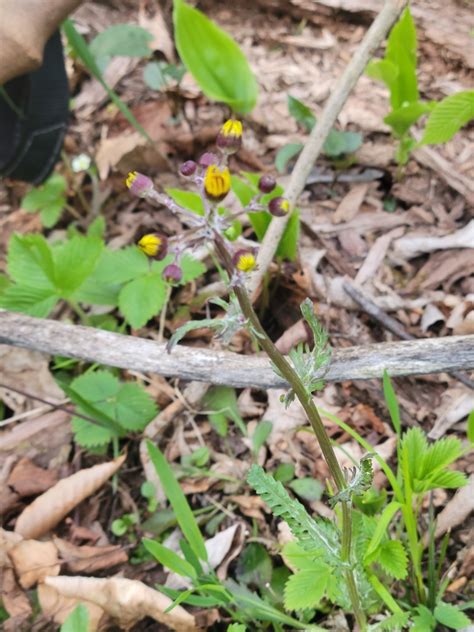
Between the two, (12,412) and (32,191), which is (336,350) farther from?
(32,191)

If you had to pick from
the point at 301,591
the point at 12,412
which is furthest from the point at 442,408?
the point at 12,412

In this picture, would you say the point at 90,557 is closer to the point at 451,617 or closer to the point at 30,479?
the point at 30,479

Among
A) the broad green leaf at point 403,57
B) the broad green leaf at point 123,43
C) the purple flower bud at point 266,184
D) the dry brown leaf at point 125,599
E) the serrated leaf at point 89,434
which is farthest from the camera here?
the broad green leaf at point 123,43

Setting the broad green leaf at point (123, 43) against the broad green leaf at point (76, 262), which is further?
the broad green leaf at point (123, 43)

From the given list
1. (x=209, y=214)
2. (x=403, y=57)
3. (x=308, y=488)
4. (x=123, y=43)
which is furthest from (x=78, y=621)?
(x=123, y=43)

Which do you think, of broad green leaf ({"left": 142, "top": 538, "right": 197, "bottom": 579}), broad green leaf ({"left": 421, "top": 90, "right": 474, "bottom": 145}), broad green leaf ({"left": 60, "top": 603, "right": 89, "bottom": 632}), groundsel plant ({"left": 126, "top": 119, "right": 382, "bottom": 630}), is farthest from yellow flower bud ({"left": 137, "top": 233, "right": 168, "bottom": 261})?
broad green leaf ({"left": 421, "top": 90, "right": 474, "bottom": 145})

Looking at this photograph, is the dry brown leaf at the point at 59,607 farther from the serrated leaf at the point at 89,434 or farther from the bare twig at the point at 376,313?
the bare twig at the point at 376,313

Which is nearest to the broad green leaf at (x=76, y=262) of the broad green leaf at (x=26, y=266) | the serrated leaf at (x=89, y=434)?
the broad green leaf at (x=26, y=266)
